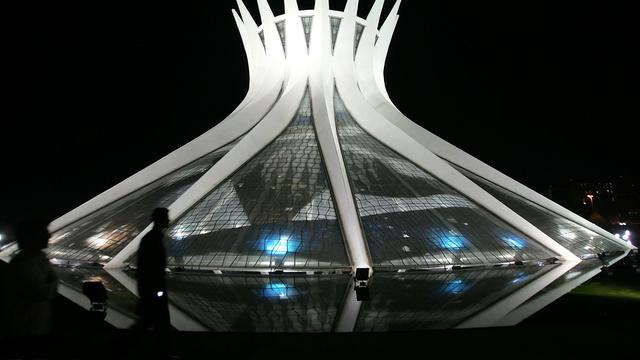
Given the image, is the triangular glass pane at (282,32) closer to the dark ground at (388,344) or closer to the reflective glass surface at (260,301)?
the reflective glass surface at (260,301)

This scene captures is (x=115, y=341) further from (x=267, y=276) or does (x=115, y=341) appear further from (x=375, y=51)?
(x=375, y=51)

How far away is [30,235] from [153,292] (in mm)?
1069

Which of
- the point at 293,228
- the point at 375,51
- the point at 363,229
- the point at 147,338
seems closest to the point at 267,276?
the point at 293,228

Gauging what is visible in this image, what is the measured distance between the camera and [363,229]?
14125 mm

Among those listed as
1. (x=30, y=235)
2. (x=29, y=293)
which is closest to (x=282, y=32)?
(x=30, y=235)

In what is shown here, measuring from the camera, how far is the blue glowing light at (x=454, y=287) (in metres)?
8.88

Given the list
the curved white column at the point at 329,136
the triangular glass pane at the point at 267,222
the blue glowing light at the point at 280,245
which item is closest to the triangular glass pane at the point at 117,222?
the triangular glass pane at the point at 267,222

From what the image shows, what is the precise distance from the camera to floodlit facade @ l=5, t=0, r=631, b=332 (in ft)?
31.0

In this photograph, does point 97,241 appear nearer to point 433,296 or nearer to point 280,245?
point 280,245

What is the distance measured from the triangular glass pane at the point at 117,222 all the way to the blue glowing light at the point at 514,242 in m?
10.6

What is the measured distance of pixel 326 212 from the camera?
14969 millimetres

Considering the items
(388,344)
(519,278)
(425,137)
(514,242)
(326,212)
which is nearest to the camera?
(388,344)

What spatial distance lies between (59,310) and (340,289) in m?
4.85

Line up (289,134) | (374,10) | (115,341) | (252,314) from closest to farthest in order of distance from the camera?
(115,341)
(252,314)
(289,134)
(374,10)
